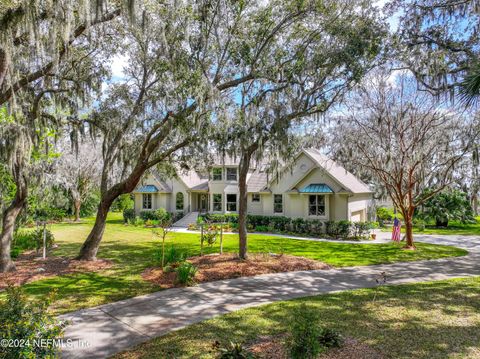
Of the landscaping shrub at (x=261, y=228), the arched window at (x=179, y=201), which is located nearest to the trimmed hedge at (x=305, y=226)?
the landscaping shrub at (x=261, y=228)

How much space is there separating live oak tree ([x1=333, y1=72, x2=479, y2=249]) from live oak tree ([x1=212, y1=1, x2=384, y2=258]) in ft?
13.2

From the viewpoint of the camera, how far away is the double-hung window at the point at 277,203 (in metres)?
24.1

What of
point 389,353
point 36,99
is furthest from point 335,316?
point 36,99

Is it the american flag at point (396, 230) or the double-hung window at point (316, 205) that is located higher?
the double-hung window at point (316, 205)

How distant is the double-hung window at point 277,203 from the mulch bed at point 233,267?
37.6 feet

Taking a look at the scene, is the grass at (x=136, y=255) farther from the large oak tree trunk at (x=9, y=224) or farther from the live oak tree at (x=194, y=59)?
the live oak tree at (x=194, y=59)

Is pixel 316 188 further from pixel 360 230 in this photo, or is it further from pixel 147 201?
pixel 147 201

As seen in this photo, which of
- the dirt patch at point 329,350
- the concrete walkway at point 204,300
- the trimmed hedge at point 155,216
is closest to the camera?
the dirt patch at point 329,350

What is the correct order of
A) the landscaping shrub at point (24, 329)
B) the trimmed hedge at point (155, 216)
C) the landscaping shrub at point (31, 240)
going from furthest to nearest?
the trimmed hedge at point (155, 216), the landscaping shrub at point (31, 240), the landscaping shrub at point (24, 329)

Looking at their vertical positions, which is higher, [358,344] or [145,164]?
[145,164]

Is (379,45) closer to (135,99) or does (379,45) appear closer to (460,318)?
(460,318)

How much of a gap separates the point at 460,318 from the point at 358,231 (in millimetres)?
13972

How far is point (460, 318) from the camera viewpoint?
21.5 feet

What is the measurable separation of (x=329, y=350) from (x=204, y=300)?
3.48 m
